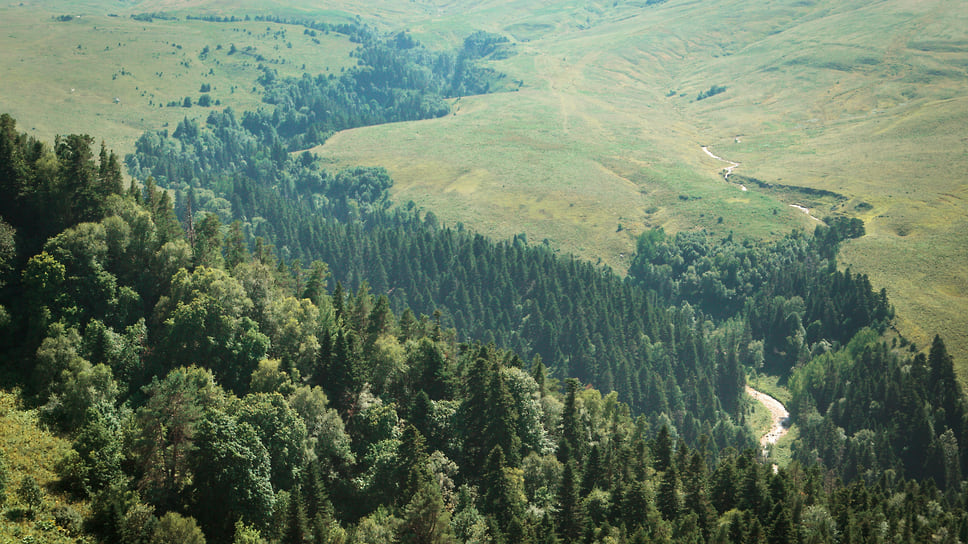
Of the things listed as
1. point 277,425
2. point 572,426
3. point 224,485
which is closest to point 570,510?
point 572,426

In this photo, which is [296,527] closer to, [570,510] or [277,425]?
[277,425]

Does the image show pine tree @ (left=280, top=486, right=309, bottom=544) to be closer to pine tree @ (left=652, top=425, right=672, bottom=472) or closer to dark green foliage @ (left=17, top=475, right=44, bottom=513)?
dark green foliage @ (left=17, top=475, right=44, bottom=513)

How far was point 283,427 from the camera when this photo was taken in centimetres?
9138

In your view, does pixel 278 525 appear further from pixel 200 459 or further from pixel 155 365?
pixel 155 365

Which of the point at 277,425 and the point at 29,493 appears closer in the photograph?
the point at 29,493

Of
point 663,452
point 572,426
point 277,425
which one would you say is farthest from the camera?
point 572,426

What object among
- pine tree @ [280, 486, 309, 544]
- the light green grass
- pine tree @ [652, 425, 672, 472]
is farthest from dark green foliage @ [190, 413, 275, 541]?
pine tree @ [652, 425, 672, 472]

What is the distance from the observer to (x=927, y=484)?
153 m

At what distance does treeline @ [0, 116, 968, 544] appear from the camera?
8231 centimetres

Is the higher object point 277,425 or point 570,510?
point 277,425

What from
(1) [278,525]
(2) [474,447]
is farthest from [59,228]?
(2) [474,447]

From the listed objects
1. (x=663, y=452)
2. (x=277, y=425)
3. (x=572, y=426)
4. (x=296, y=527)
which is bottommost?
(x=663, y=452)

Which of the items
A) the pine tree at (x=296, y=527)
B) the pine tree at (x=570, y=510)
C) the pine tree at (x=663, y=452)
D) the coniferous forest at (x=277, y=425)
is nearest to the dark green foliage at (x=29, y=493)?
the coniferous forest at (x=277, y=425)

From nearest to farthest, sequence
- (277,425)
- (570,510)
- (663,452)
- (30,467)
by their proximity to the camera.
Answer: (30,467), (277,425), (570,510), (663,452)
